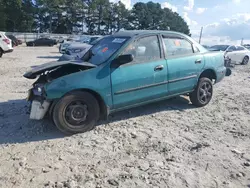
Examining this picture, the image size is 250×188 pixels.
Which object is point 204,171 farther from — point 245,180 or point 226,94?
point 226,94

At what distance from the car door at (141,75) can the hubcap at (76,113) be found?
1.83 ft

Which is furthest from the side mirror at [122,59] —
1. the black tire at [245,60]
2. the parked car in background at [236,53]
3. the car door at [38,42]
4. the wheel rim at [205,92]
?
the car door at [38,42]

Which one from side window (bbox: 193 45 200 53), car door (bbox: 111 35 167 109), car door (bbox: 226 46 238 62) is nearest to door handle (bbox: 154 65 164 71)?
car door (bbox: 111 35 167 109)

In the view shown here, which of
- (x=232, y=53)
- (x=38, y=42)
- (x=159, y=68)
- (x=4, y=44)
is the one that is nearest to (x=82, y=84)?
(x=159, y=68)

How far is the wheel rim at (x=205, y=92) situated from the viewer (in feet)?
18.6

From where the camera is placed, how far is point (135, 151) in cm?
367

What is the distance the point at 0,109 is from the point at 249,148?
481 centimetres

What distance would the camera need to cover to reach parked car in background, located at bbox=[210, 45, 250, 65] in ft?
47.5

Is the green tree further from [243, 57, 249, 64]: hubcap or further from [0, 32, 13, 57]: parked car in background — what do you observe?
[0, 32, 13, 57]: parked car in background

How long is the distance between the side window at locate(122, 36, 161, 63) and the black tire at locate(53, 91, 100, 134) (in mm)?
1097

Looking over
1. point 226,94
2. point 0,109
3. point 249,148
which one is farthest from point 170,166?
point 226,94

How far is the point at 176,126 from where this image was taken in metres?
4.64

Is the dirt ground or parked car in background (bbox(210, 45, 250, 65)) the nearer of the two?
the dirt ground

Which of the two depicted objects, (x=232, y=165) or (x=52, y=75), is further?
(x=52, y=75)
